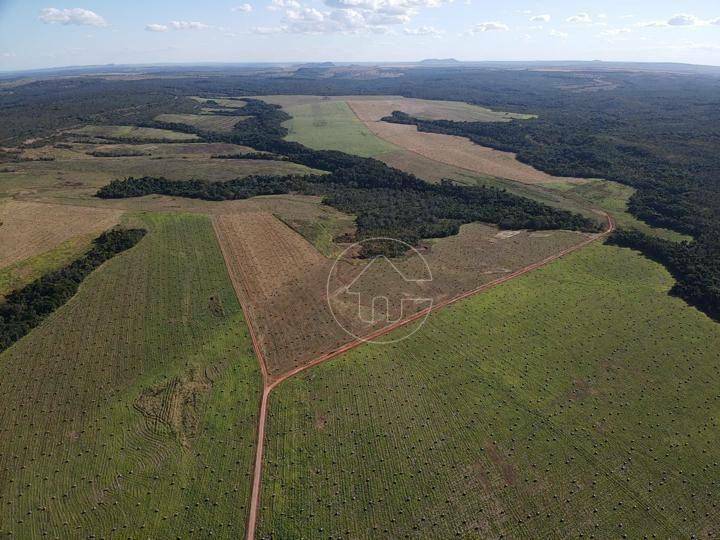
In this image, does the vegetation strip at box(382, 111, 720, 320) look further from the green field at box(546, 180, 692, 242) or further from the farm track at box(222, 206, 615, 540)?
→ the farm track at box(222, 206, 615, 540)

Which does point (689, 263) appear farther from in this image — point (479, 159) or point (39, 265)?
point (39, 265)

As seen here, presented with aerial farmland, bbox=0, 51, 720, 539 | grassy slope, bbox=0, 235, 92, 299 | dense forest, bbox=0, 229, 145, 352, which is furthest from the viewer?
grassy slope, bbox=0, 235, 92, 299

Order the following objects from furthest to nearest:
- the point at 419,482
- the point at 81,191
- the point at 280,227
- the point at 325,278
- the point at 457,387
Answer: the point at 81,191 → the point at 280,227 → the point at 325,278 → the point at 457,387 → the point at 419,482

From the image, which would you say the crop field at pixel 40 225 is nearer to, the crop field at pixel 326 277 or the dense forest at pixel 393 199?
the dense forest at pixel 393 199

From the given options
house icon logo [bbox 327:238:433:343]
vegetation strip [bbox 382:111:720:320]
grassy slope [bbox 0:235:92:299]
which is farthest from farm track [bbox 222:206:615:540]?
grassy slope [bbox 0:235:92:299]

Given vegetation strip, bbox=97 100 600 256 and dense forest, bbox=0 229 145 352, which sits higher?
dense forest, bbox=0 229 145 352

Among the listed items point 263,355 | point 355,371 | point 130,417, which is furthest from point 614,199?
point 130,417

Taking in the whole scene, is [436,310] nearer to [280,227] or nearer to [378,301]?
[378,301]

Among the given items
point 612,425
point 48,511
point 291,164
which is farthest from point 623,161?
point 48,511
